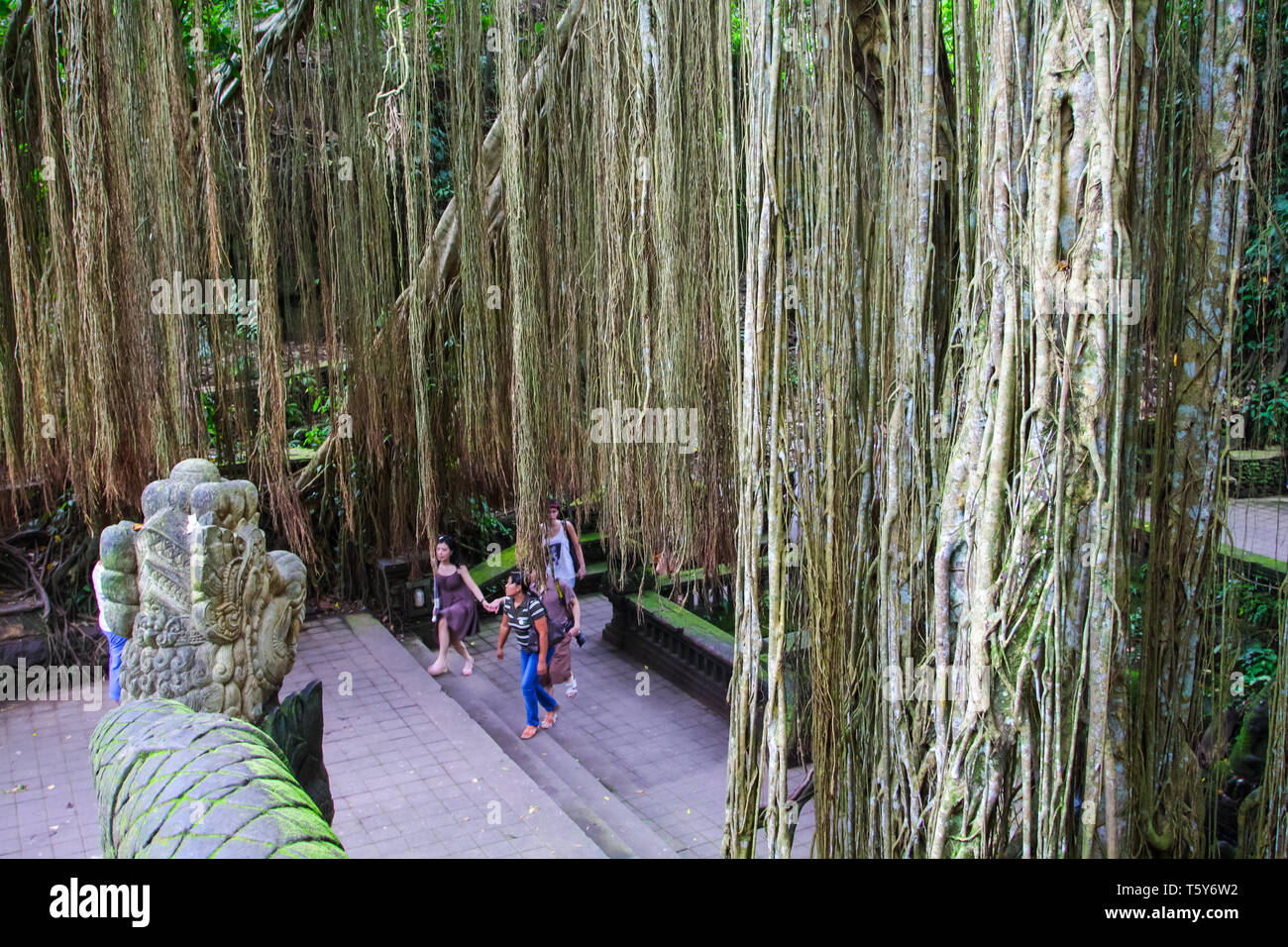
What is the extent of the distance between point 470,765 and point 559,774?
0.44m

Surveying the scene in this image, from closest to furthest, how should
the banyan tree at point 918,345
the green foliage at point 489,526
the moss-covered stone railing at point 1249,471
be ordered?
1. the banyan tree at point 918,345
2. the moss-covered stone railing at point 1249,471
3. the green foliage at point 489,526

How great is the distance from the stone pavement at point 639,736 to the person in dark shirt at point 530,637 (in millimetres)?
198

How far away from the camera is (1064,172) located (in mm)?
1944

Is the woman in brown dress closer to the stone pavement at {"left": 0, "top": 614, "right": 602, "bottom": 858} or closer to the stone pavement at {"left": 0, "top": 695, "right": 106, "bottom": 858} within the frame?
the stone pavement at {"left": 0, "top": 614, "right": 602, "bottom": 858}

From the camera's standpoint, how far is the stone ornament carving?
9.97ft

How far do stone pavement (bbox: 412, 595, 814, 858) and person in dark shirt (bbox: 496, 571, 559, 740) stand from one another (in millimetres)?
198

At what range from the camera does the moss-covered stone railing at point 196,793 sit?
4.89 feet

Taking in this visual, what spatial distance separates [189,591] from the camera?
10.1 ft

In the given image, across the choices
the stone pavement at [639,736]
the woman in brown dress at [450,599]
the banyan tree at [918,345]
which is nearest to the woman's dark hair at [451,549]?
the woman in brown dress at [450,599]

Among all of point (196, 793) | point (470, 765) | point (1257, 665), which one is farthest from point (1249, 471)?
point (470, 765)

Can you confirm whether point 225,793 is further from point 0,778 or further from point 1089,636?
point 0,778

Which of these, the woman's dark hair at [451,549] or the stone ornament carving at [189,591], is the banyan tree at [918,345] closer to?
the stone ornament carving at [189,591]

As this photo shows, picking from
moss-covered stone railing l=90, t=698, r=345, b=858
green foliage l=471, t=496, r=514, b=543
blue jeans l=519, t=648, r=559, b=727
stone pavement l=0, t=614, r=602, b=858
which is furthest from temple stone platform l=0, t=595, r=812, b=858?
moss-covered stone railing l=90, t=698, r=345, b=858
